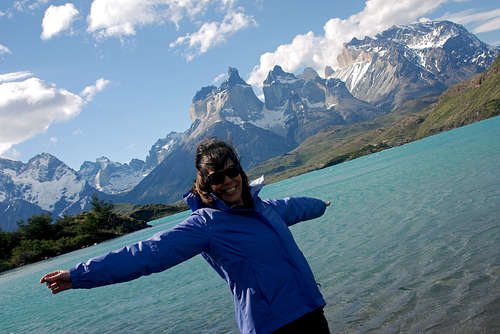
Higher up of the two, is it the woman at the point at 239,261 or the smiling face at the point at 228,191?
the smiling face at the point at 228,191

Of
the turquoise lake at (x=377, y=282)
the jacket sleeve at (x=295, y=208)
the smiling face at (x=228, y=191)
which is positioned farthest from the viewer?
the turquoise lake at (x=377, y=282)

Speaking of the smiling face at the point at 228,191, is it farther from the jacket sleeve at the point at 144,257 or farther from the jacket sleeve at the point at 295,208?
the jacket sleeve at the point at 295,208

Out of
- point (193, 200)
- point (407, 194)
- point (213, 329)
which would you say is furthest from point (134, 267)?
point (407, 194)

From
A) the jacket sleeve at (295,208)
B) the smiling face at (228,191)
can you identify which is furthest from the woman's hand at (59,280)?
the jacket sleeve at (295,208)

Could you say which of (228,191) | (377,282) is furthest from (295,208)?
(377,282)

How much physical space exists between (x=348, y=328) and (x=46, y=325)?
23087mm

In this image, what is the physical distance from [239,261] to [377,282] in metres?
12.6

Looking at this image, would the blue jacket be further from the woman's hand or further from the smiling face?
the smiling face

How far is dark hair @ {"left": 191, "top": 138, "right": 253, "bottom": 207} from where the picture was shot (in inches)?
184

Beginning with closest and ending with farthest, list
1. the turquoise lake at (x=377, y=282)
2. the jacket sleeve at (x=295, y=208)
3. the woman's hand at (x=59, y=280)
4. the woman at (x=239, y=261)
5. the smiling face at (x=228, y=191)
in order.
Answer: the woman's hand at (x=59, y=280)
the woman at (x=239, y=261)
the smiling face at (x=228, y=191)
the jacket sleeve at (x=295, y=208)
the turquoise lake at (x=377, y=282)

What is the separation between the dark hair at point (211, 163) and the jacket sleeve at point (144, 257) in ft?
1.54

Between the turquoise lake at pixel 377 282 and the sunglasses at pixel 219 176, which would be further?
the turquoise lake at pixel 377 282

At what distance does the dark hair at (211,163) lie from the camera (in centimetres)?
467

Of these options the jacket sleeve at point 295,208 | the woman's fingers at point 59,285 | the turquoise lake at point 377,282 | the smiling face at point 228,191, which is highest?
the smiling face at point 228,191
